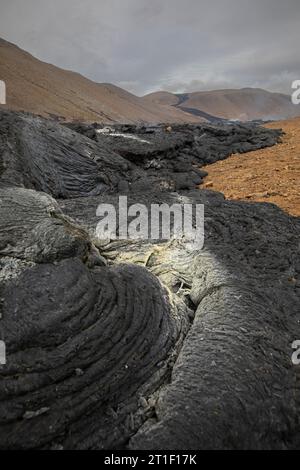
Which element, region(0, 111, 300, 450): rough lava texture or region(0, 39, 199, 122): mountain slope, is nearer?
region(0, 111, 300, 450): rough lava texture

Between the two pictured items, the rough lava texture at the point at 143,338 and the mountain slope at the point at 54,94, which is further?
the mountain slope at the point at 54,94

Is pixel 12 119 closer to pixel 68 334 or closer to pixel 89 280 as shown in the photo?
pixel 89 280

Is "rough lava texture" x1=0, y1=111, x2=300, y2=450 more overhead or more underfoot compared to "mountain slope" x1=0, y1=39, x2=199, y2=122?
more underfoot

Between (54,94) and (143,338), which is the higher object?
(54,94)

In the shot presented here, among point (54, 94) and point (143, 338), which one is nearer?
point (143, 338)

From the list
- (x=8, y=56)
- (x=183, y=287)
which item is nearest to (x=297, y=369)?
(x=183, y=287)

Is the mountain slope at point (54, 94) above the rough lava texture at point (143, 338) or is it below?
above
